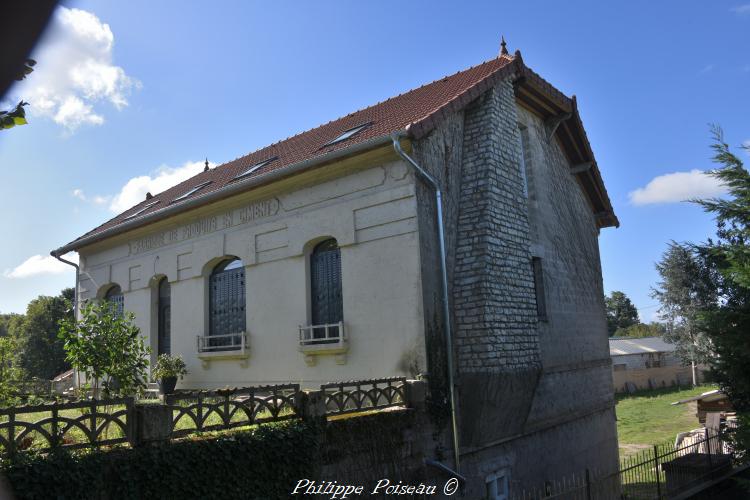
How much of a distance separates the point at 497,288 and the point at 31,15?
30.2 feet

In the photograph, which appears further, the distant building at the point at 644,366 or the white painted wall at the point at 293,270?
the distant building at the point at 644,366

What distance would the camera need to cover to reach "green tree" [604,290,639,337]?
89.4m

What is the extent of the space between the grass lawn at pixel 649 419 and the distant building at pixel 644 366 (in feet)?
6.73

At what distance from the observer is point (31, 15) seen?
3.20 meters

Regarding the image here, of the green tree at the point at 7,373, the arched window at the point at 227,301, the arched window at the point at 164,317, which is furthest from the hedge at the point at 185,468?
Result: the arched window at the point at 164,317

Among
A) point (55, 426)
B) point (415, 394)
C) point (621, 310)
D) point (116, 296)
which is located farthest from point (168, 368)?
point (621, 310)

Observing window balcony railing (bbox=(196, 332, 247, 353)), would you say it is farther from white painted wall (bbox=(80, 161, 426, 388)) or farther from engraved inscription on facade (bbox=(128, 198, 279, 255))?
engraved inscription on facade (bbox=(128, 198, 279, 255))

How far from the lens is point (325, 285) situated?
12000mm

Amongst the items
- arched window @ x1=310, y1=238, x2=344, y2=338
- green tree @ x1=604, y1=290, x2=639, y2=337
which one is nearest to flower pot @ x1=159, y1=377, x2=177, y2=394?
arched window @ x1=310, y1=238, x2=344, y2=338

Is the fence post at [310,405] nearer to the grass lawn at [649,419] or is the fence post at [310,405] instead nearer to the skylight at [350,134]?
the skylight at [350,134]

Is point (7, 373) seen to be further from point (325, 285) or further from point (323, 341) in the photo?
point (325, 285)

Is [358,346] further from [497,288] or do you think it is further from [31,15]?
[31,15]

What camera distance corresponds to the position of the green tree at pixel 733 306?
31.7ft

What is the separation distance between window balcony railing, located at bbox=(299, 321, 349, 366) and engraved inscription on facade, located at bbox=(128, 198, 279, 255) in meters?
2.78
